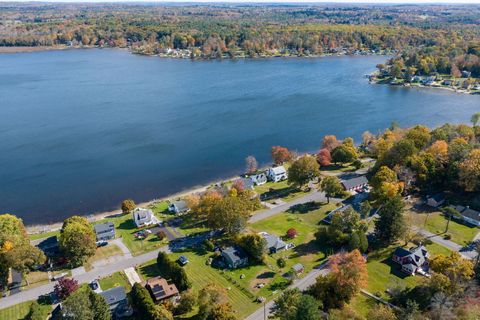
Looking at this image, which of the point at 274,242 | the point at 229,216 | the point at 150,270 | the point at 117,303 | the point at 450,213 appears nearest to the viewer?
the point at 117,303

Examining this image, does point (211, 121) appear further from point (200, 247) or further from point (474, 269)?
point (474, 269)

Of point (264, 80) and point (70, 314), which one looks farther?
point (264, 80)

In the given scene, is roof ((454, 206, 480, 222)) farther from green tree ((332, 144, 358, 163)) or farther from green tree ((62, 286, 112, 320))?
green tree ((62, 286, 112, 320))

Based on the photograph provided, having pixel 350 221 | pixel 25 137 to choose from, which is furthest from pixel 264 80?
pixel 350 221

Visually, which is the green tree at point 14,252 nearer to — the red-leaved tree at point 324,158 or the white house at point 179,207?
the white house at point 179,207

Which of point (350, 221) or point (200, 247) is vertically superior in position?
point (350, 221)

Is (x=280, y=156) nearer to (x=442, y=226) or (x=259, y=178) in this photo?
(x=259, y=178)

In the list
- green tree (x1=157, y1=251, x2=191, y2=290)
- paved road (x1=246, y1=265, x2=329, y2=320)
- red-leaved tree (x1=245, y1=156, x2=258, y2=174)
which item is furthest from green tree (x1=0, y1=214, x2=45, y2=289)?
red-leaved tree (x1=245, y1=156, x2=258, y2=174)

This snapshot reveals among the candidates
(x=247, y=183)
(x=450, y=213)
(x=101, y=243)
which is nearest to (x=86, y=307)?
(x=101, y=243)
